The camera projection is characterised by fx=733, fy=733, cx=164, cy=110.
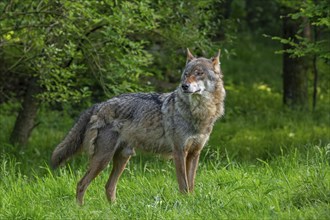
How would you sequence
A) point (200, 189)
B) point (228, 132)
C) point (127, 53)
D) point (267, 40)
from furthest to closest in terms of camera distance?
point (267, 40)
point (228, 132)
point (127, 53)
point (200, 189)

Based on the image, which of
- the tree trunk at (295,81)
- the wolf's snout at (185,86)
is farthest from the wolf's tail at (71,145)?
the tree trunk at (295,81)

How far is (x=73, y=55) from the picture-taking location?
413 inches

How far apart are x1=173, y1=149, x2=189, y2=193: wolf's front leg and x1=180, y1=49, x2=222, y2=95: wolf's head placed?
27.1 inches

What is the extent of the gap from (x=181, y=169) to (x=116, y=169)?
2.89ft

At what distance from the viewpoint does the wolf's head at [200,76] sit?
7.73 m

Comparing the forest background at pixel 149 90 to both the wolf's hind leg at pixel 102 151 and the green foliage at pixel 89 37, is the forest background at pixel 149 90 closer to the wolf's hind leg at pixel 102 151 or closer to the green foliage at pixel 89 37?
the green foliage at pixel 89 37

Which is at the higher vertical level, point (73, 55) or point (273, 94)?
point (73, 55)

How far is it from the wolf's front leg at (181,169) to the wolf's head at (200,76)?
69 centimetres

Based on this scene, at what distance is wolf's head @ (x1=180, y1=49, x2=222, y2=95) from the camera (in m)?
7.73

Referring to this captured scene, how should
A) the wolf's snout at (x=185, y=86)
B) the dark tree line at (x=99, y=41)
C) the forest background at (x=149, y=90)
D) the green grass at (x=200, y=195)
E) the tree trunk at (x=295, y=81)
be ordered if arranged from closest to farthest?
the green grass at (x=200, y=195) < the forest background at (x=149, y=90) < the wolf's snout at (x=185, y=86) < the dark tree line at (x=99, y=41) < the tree trunk at (x=295, y=81)

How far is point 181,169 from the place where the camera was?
25.7 feet

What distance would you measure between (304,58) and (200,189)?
8646 millimetres

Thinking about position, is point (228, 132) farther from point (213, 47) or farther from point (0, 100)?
point (0, 100)

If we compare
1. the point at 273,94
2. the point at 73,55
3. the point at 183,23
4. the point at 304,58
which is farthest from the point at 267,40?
the point at 73,55
